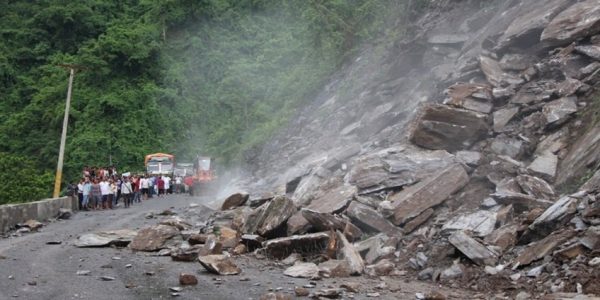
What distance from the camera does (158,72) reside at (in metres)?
52.6

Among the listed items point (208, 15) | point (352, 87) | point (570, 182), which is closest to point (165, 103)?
point (208, 15)

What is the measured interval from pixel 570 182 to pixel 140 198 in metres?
21.3

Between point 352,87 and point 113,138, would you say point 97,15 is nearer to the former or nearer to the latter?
point 113,138

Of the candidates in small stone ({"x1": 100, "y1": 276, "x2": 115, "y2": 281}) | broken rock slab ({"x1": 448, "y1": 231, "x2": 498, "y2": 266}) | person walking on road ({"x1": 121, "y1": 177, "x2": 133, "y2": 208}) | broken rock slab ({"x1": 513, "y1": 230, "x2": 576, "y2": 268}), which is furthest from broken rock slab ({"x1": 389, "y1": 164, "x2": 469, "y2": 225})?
person walking on road ({"x1": 121, "y1": 177, "x2": 133, "y2": 208})

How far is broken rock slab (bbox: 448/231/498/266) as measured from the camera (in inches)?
348

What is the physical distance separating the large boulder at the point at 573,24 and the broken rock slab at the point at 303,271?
9.39 m

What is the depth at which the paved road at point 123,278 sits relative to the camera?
7875 mm

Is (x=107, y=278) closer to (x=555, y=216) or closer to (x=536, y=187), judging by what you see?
(x=555, y=216)

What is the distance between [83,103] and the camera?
4878cm

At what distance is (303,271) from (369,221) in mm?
2554

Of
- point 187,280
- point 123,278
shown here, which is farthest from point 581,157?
point 123,278

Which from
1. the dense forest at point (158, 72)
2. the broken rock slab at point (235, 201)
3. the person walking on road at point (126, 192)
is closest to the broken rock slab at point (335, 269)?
the broken rock slab at point (235, 201)

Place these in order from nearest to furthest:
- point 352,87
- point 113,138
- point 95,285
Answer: point 95,285 < point 352,87 < point 113,138

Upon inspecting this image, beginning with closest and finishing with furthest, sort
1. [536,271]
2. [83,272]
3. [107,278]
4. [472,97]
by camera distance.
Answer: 1. [536,271]
2. [107,278]
3. [83,272]
4. [472,97]
